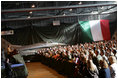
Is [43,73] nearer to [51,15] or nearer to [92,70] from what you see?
[92,70]

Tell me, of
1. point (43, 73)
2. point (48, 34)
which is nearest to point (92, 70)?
point (43, 73)

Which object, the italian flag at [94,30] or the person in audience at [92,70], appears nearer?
the person in audience at [92,70]

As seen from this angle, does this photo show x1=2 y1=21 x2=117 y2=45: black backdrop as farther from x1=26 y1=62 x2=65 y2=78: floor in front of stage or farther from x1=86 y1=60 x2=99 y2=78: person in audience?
x1=86 y1=60 x2=99 y2=78: person in audience

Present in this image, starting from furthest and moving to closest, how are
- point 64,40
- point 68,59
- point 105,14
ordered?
1. point 105,14
2. point 64,40
3. point 68,59

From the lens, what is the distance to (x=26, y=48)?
14844mm

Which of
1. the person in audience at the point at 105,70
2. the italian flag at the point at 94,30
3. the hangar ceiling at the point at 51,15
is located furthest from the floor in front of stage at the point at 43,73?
the italian flag at the point at 94,30

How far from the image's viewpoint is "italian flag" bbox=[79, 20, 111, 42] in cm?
1462

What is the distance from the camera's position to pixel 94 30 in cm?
1462

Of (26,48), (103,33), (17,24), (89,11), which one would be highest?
(89,11)

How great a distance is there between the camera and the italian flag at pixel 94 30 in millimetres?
14619

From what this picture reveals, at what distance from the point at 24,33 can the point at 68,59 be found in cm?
911

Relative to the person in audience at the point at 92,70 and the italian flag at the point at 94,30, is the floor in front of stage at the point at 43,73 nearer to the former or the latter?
the person in audience at the point at 92,70

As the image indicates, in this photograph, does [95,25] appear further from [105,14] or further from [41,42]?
[41,42]

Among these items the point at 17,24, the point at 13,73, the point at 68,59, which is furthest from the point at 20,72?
the point at 17,24
